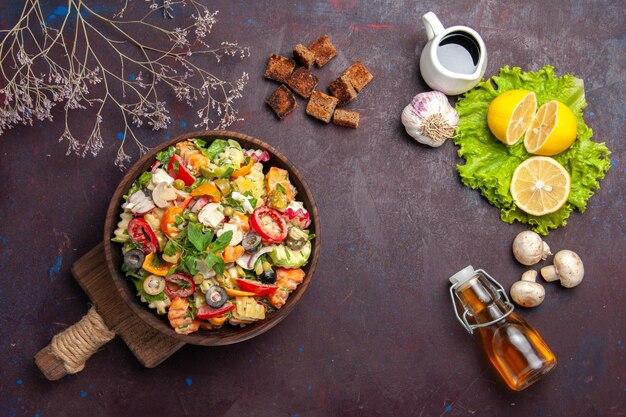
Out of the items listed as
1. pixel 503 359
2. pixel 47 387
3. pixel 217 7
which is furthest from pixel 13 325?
pixel 503 359

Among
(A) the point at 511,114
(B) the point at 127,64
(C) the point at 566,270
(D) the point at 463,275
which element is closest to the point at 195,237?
(B) the point at 127,64

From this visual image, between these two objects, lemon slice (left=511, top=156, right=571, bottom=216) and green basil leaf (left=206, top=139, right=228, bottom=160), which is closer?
green basil leaf (left=206, top=139, right=228, bottom=160)

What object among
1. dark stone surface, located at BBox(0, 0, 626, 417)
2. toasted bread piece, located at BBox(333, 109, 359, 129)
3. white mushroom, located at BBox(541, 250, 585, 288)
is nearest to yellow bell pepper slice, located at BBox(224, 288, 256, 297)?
dark stone surface, located at BBox(0, 0, 626, 417)

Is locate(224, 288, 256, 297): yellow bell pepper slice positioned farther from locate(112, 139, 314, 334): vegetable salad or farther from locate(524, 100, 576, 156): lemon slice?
locate(524, 100, 576, 156): lemon slice

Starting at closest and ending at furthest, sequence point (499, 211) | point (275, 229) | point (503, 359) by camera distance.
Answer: point (275, 229) < point (503, 359) < point (499, 211)

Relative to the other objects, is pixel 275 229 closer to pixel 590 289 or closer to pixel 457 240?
pixel 457 240

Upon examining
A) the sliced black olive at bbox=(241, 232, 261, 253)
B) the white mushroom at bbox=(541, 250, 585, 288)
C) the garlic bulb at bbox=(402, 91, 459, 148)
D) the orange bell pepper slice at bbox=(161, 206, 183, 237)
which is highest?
the orange bell pepper slice at bbox=(161, 206, 183, 237)

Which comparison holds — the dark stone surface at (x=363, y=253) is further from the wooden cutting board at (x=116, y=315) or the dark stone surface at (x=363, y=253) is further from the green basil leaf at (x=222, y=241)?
the green basil leaf at (x=222, y=241)
